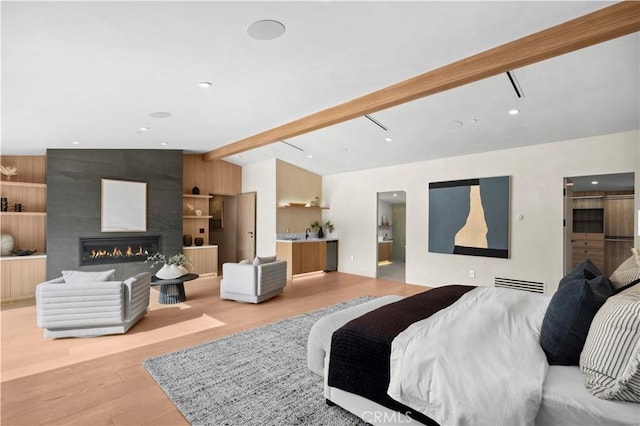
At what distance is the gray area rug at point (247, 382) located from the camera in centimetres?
226

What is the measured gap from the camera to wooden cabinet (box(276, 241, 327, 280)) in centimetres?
744

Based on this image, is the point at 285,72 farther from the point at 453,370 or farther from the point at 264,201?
the point at 264,201

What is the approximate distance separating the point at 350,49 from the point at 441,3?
2.64ft

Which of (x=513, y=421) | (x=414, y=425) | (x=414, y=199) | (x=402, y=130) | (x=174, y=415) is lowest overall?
(x=174, y=415)

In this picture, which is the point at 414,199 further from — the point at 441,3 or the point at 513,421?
the point at 513,421

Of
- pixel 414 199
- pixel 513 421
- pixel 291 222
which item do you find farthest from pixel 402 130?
pixel 513 421

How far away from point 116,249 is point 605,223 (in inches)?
393

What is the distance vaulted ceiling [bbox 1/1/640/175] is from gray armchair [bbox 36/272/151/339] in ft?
6.72

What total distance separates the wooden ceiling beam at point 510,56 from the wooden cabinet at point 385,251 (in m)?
6.24

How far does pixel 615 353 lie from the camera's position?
1.42 metres

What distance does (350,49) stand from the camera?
277cm

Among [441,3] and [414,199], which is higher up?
[441,3]

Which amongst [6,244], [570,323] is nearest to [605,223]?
[570,323]

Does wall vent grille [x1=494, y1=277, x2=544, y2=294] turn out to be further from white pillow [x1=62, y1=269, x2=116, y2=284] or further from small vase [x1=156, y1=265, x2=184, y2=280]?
white pillow [x1=62, y1=269, x2=116, y2=284]
